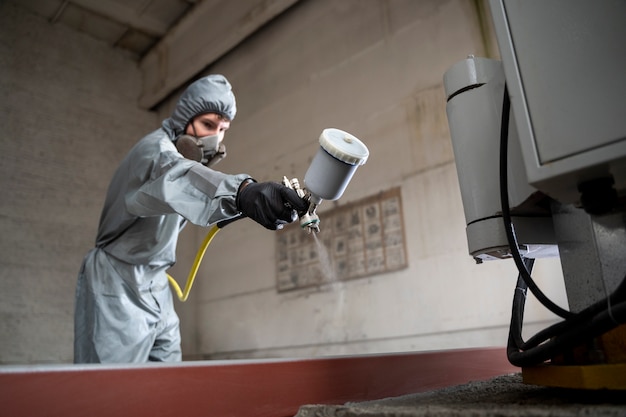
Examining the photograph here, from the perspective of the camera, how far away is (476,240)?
2.64ft

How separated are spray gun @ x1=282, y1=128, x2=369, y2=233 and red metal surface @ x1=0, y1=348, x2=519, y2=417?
1.05 ft

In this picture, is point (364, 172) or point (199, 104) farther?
point (364, 172)

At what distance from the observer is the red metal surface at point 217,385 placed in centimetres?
56

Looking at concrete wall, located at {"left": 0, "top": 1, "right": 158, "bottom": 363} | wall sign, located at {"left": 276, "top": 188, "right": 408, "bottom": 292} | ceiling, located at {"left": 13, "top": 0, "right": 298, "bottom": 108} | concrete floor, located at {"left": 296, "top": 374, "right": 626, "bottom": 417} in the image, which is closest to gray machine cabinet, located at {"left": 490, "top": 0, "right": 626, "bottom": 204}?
concrete floor, located at {"left": 296, "top": 374, "right": 626, "bottom": 417}

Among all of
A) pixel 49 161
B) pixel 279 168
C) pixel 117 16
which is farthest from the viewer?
pixel 117 16

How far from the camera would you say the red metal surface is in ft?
1.83

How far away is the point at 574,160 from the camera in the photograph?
22.9 inches

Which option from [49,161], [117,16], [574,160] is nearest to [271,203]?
[574,160]

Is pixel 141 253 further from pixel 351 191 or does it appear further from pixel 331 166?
pixel 351 191

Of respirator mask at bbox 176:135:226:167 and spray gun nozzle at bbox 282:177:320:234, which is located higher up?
respirator mask at bbox 176:135:226:167

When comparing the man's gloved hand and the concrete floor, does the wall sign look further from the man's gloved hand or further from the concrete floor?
the concrete floor

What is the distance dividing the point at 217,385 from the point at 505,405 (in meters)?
0.40

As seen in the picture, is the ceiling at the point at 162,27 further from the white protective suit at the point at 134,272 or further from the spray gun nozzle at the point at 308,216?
the spray gun nozzle at the point at 308,216

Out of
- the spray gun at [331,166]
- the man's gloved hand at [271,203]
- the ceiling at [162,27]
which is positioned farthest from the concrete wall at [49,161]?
the spray gun at [331,166]
